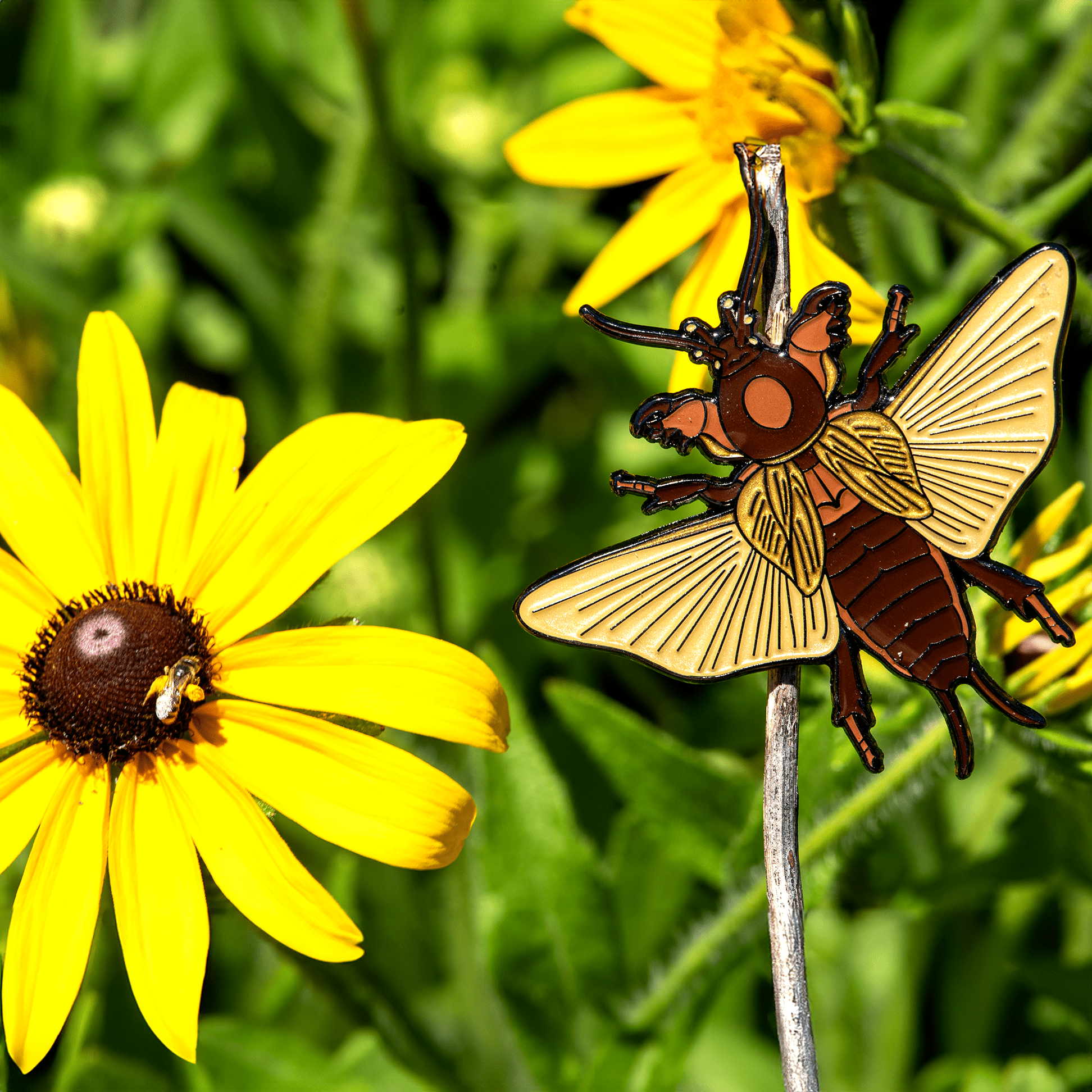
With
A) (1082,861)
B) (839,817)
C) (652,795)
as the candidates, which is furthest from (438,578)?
(1082,861)

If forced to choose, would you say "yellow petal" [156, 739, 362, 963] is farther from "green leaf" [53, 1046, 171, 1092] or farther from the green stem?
"green leaf" [53, 1046, 171, 1092]

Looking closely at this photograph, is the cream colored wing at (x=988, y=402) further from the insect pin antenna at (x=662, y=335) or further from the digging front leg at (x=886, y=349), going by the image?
the insect pin antenna at (x=662, y=335)

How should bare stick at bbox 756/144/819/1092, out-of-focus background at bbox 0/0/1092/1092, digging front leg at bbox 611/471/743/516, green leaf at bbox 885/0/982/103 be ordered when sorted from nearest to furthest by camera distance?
bare stick at bbox 756/144/819/1092 < digging front leg at bbox 611/471/743/516 < out-of-focus background at bbox 0/0/1092/1092 < green leaf at bbox 885/0/982/103

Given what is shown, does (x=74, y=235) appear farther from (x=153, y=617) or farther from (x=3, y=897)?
(x=153, y=617)

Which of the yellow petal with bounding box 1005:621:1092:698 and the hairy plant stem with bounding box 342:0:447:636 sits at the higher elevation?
the hairy plant stem with bounding box 342:0:447:636

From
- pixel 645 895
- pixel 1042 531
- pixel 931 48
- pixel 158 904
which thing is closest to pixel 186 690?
pixel 158 904

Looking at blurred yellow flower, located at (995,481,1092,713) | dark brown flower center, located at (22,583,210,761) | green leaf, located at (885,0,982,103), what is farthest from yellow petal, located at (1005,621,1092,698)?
green leaf, located at (885,0,982,103)

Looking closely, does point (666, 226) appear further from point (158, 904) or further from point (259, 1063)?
point (259, 1063)
